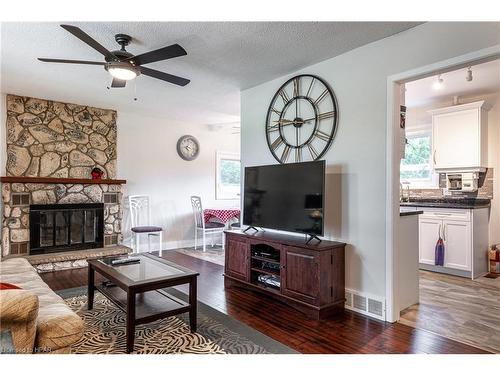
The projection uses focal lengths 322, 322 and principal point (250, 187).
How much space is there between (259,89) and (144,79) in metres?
1.41

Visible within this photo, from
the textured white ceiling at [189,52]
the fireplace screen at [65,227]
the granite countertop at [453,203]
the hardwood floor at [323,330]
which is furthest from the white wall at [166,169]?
the granite countertop at [453,203]

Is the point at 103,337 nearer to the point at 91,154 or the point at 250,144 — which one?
the point at 250,144

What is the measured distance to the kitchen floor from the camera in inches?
97.5

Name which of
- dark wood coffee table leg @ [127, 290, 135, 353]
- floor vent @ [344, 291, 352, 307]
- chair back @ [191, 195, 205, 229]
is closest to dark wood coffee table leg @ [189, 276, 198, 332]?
dark wood coffee table leg @ [127, 290, 135, 353]

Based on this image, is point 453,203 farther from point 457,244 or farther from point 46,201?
point 46,201

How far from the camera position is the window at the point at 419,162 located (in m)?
5.26

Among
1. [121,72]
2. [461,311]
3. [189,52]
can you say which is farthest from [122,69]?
[461,311]

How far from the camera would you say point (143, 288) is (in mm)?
2252

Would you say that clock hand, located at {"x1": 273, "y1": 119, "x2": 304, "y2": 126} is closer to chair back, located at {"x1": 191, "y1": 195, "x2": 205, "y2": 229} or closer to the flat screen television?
the flat screen television

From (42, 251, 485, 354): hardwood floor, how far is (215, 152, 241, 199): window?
3.52 meters

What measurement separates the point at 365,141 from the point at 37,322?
2.77m

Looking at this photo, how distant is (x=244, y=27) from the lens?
2.60 meters

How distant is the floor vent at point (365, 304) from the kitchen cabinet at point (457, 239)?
202 centimetres

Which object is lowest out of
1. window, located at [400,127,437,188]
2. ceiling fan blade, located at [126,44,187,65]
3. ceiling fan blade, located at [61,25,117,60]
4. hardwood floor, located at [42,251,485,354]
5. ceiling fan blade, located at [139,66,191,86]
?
hardwood floor, located at [42,251,485,354]
